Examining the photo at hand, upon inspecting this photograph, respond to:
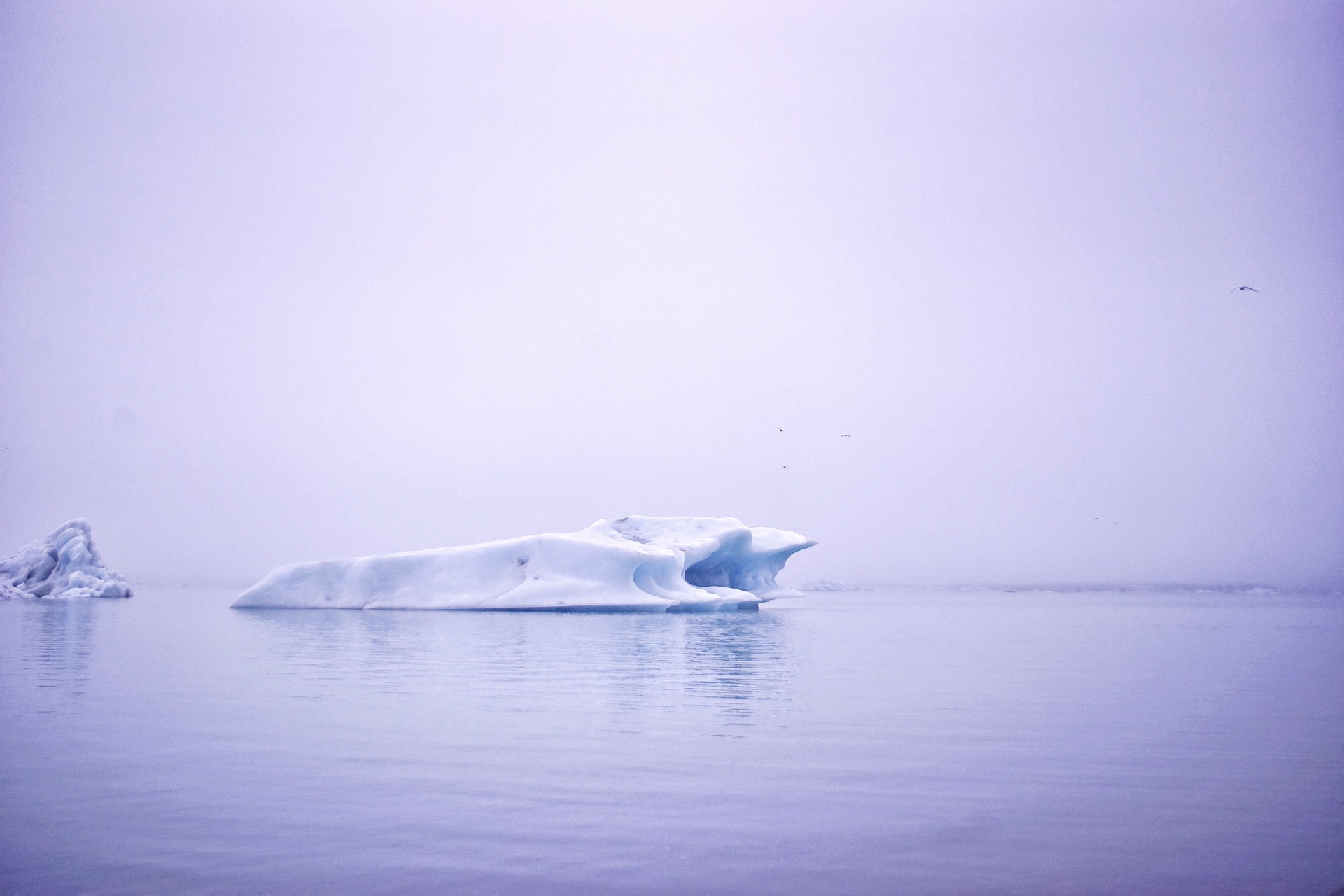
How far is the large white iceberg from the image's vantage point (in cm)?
2497

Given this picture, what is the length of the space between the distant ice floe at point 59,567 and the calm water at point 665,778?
103 ft

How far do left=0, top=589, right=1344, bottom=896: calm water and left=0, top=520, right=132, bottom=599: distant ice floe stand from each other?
3139cm

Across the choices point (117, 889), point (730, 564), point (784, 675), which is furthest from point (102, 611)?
point (117, 889)

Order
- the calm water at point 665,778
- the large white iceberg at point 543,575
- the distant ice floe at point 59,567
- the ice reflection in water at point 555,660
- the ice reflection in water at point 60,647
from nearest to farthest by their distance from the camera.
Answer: the calm water at point 665,778 → the ice reflection in water at point 555,660 → the ice reflection in water at point 60,647 → the large white iceberg at point 543,575 → the distant ice floe at point 59,567

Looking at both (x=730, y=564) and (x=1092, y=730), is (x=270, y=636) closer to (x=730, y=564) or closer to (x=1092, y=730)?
(x=1092, y=730)

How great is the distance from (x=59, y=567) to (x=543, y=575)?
1009 inches

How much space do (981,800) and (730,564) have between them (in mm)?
28279

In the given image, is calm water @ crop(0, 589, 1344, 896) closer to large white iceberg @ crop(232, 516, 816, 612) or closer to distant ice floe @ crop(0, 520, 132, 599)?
large white iceberg @ crop(232, 516, 816, 612)

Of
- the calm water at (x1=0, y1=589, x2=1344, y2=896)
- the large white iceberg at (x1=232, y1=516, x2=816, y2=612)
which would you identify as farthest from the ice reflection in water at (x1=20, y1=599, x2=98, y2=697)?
the large white iceberg at (x1=232, y1=516, x2=816, y2=612)

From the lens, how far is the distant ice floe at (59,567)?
3738 cm

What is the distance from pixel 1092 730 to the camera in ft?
21.2

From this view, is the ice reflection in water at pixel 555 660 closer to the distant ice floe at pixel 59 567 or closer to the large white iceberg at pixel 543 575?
the large white iceberg at pixel 543 575

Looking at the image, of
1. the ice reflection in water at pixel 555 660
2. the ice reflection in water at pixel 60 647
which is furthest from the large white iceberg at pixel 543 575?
the ice reflection in water at pixel 60 647

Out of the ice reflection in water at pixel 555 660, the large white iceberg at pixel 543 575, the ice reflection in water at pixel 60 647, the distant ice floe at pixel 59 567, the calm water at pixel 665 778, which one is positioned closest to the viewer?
the calm water at pixel 665 778
